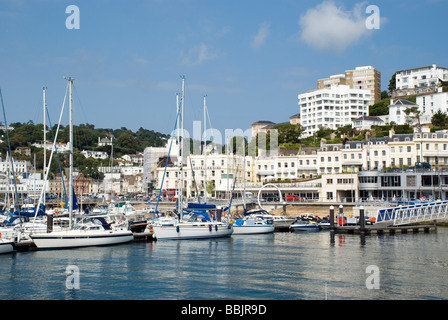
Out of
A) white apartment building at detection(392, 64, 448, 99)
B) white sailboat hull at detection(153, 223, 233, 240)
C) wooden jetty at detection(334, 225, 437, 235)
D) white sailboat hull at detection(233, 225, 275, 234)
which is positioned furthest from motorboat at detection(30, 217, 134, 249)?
white apartment building at detection(392, 64, 448, 99)

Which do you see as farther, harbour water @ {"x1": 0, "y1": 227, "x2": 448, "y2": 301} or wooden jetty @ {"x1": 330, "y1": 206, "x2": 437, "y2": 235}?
wooden jetty @ {"x1": 330, "y1": 206, "x2": 437, "y2": 235}

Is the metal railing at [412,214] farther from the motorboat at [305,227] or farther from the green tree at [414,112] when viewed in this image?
the green tree at [414,112]

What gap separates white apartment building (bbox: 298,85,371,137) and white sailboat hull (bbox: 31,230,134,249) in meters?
104

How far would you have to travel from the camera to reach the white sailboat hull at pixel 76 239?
41688 mm

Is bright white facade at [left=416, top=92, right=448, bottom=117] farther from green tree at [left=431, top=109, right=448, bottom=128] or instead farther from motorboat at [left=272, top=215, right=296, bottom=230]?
motorboat at [left=272, top=215, right=296, bottom=230]

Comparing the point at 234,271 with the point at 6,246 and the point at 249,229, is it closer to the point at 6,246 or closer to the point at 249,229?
the point at 6,246

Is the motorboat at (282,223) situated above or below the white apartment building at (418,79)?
below

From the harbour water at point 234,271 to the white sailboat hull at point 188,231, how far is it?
52.5 inches

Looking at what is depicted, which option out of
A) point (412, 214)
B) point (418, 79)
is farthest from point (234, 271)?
point (418, 79)

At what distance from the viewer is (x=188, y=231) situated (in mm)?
49719

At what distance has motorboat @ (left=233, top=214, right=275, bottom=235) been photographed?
5550 cm

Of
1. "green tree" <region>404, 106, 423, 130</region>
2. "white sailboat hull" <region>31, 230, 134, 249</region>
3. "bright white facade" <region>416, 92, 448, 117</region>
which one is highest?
"bright white facade" <region>416, 92, 448, 117</region>

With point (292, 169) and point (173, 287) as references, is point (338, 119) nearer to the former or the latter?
point (292, 169)

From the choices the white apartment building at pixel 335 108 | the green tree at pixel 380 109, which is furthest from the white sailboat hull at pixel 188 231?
the green tree at pixel 380 109
